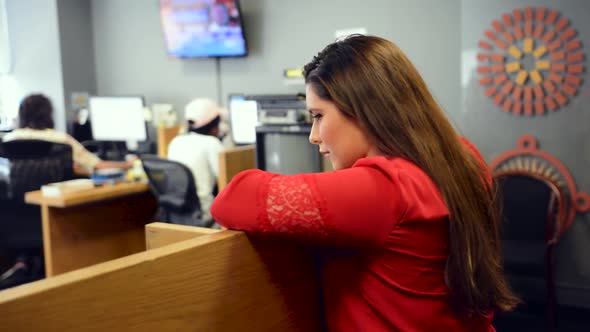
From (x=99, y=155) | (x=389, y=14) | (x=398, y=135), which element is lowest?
(x=99, y=155)

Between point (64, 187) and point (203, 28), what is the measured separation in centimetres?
189

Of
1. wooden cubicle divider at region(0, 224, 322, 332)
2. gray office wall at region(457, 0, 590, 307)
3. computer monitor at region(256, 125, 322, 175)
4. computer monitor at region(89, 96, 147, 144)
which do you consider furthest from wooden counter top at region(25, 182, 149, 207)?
wooden cubicle divider at region(0, 224, 322, 332)

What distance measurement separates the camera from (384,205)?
0.87 metres

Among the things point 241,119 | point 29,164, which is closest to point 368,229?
point 29,164

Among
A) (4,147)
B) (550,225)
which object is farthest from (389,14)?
(4,147)

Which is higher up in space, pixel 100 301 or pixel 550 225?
pixel 100 301

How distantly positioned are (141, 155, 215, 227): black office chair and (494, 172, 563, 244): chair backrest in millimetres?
1666

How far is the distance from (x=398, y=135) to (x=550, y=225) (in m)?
2.26

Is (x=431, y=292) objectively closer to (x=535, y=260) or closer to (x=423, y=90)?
(x=423, y=90)

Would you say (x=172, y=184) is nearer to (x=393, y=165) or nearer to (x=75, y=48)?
(x=393, y=165)

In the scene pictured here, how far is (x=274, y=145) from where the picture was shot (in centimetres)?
210

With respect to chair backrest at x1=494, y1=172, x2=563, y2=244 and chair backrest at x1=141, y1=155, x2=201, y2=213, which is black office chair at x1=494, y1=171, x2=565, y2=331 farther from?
chair backrest at x1=141, y1=155, x2=201, y2=213

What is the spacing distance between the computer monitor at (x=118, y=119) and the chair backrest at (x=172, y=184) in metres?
1.63

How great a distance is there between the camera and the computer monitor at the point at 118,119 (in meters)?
4.88
